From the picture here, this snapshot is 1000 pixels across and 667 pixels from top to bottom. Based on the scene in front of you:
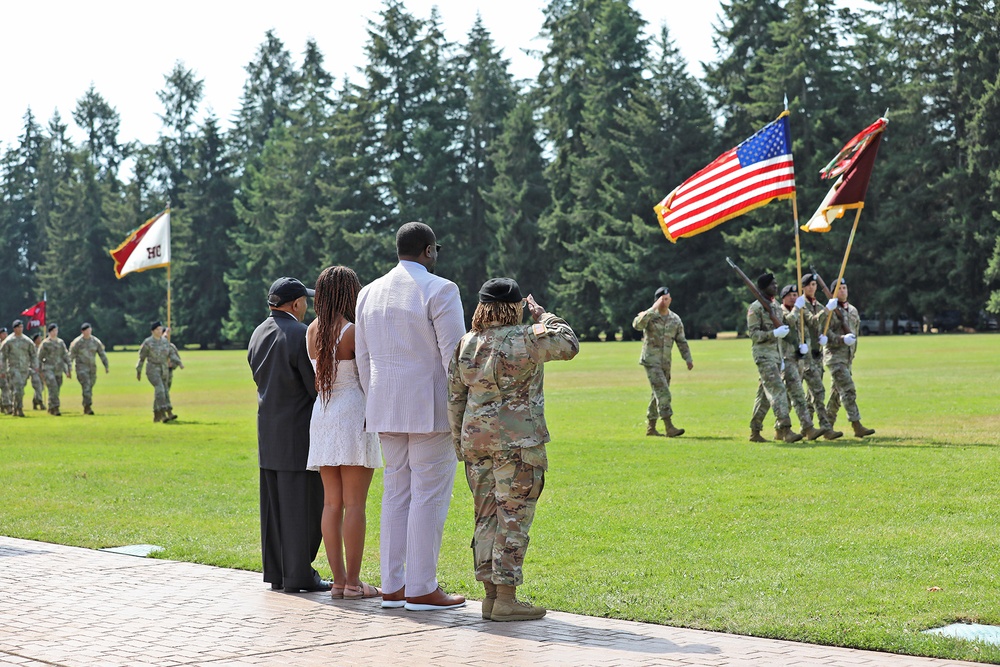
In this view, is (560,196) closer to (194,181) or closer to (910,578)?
(194,181)

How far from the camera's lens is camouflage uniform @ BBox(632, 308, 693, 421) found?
19312mm

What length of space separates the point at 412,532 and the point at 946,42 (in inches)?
2729

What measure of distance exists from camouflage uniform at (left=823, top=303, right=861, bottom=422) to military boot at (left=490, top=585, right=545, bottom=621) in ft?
37.8

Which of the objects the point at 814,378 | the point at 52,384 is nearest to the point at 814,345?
the point at 814,378

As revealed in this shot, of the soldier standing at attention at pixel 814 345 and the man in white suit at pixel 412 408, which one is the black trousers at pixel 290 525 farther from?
the soldier standing at attention at pixel 814 345

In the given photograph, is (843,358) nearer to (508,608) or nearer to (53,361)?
(508,608)

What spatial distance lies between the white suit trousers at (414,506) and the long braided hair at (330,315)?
1.92 ft

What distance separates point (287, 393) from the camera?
823 centimetres

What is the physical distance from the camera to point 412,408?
293 inches

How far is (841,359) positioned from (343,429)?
1180 centimetres

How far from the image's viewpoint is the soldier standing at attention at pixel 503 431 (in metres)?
7.04

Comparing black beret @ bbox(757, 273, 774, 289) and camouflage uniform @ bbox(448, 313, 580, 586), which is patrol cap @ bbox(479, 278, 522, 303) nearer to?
camouflage uniform @ bbox(448, 313, 580, 586)

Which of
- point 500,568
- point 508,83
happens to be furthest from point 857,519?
point 508,83

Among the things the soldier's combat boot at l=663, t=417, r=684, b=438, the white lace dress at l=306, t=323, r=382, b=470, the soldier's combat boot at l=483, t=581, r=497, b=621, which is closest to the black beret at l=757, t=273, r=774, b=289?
the soldier's combat boot at l=663, t=417, r=684, b=438
